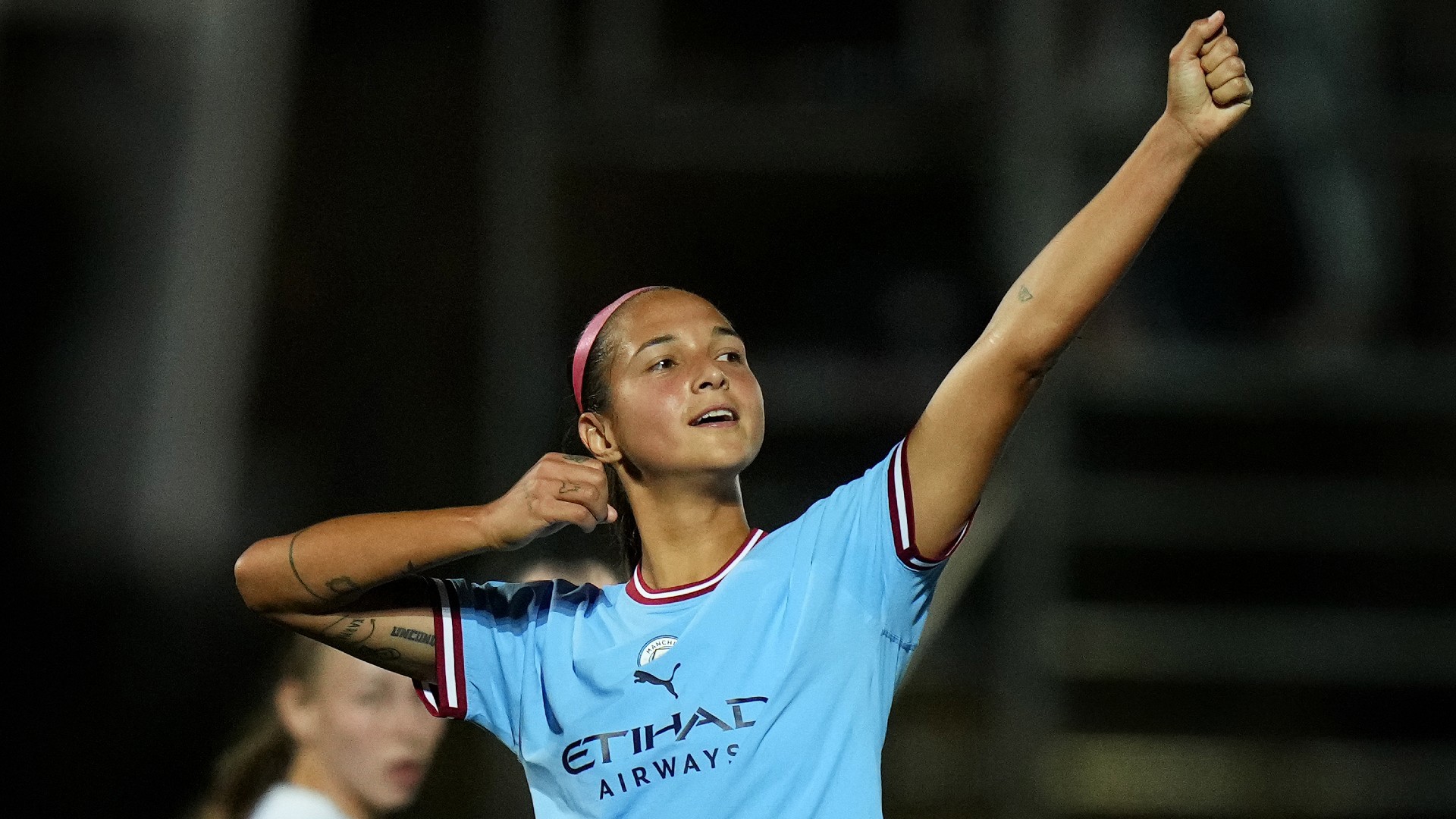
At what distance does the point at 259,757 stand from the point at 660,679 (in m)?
1.38

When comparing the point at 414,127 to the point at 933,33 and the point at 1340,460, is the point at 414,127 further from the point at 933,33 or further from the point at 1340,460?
the point at 1340,460

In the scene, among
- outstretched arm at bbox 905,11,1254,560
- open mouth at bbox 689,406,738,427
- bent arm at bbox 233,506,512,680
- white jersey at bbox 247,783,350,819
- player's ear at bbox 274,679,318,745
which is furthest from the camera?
player's ear at bbox 274,679,318,745

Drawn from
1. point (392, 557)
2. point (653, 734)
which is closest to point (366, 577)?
point (392, 557)

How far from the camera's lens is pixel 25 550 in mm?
4156

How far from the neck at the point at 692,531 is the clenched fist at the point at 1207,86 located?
2.12ft

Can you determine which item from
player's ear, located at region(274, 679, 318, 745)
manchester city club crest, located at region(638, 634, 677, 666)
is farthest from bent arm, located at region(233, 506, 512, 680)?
player's ear, located at region(274, 679, 318, 745)

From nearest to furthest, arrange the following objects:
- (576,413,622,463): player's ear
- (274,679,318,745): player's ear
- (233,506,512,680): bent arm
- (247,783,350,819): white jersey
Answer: (233,506,512,680): bent arm < (576,413,622,463): player's ear < (247,783,350,819): white jersey < (274,679,318,745): player's ear

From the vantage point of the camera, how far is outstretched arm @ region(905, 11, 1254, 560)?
4.94 feet

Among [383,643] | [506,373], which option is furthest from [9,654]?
[383,643]

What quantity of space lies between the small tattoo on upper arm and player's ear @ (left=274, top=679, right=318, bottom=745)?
0.93 metres

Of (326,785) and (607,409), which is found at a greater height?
(607,409)

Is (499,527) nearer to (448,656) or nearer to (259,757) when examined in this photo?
(448,656)

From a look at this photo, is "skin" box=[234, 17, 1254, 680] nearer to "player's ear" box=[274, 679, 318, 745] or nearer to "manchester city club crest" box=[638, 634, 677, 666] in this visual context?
"manchester city club crest" box=[638, 634, 677, 666]

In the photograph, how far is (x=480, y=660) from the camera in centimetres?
177
